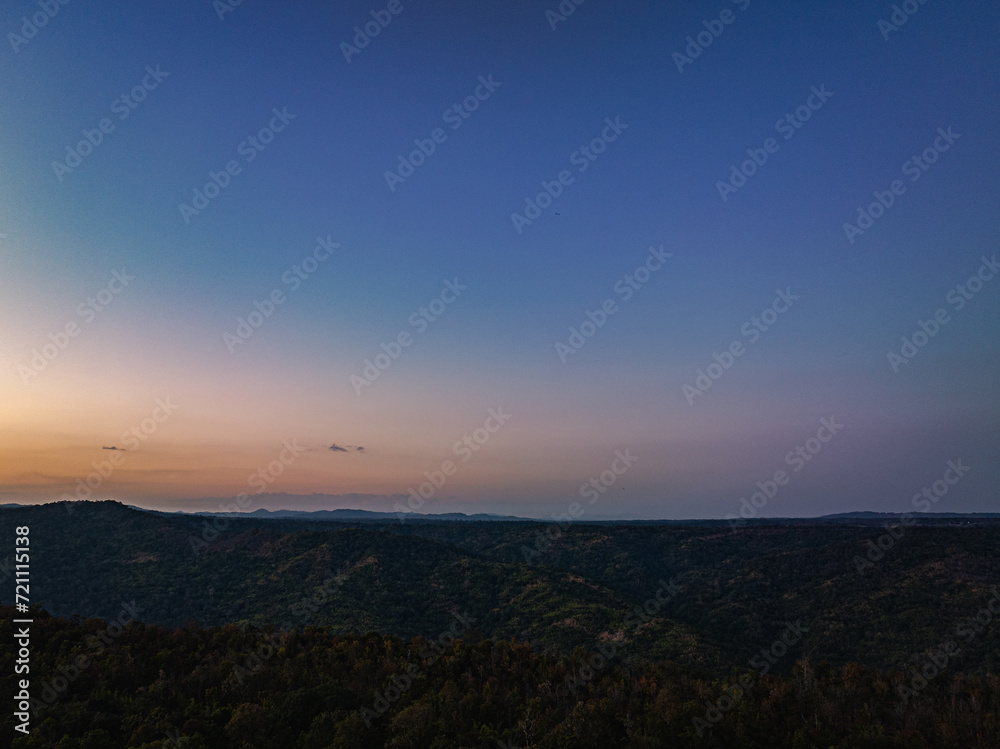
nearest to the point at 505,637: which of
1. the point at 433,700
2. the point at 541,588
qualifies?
the point at 541,588

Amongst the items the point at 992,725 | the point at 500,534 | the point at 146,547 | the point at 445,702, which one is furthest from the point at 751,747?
the point at 500,534

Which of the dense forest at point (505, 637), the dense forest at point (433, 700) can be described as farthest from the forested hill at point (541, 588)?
the dense forest at point (433, 700)

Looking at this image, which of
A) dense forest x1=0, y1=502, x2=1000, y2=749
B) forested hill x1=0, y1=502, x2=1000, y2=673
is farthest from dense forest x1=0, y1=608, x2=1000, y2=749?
forested hill x1=0, y1=502, x2=1000, y2=673

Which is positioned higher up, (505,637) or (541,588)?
(541,588)

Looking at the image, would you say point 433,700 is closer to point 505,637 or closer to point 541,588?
point 505,637

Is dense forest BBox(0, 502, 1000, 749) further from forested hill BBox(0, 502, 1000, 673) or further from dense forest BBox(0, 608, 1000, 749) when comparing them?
forested hill BBox(0, 502, 1000, 673)

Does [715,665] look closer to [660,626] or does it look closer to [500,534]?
[660,626]

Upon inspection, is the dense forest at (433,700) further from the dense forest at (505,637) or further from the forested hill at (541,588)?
the forested hill at (541,588)
